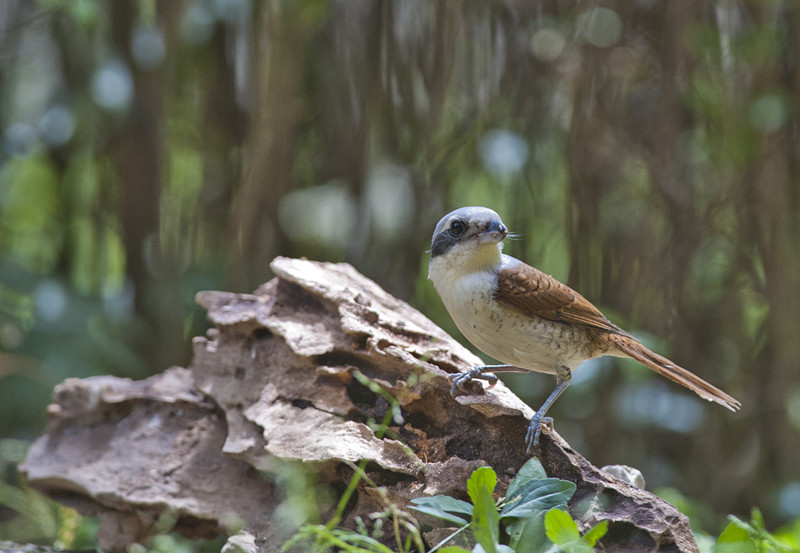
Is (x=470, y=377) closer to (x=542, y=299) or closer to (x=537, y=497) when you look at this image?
(x=542, y=299)

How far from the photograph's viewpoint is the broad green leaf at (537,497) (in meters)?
1.93

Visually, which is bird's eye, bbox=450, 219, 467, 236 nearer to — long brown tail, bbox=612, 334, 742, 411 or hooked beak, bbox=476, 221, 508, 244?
hooked beak, bbox=476, 221, 508, 244

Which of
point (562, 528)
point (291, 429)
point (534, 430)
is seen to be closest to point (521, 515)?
point (562, 528)

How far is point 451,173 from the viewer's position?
5.36m

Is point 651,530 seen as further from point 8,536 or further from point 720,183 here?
point 8,536

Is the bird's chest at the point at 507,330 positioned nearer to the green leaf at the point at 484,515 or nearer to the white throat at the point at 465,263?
the white throat at the point at 465,263

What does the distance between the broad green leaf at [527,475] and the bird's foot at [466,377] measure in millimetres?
363

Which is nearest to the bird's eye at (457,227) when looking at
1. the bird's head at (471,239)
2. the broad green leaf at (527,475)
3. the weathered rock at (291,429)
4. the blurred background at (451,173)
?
the bird's head at (471,239)

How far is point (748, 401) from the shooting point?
5180 millimetres

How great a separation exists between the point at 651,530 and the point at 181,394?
5.65 ft

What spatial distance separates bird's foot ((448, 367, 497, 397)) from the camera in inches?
92.9

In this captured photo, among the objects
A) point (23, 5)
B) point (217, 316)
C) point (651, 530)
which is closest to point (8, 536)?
point (217, 316)

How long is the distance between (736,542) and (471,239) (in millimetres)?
1164

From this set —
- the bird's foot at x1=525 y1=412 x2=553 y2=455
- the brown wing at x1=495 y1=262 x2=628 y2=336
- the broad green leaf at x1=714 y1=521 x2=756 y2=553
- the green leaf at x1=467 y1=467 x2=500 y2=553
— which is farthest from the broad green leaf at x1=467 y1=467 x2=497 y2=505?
the brown wing at x1=495 y1=262 x2=628 y2=336
